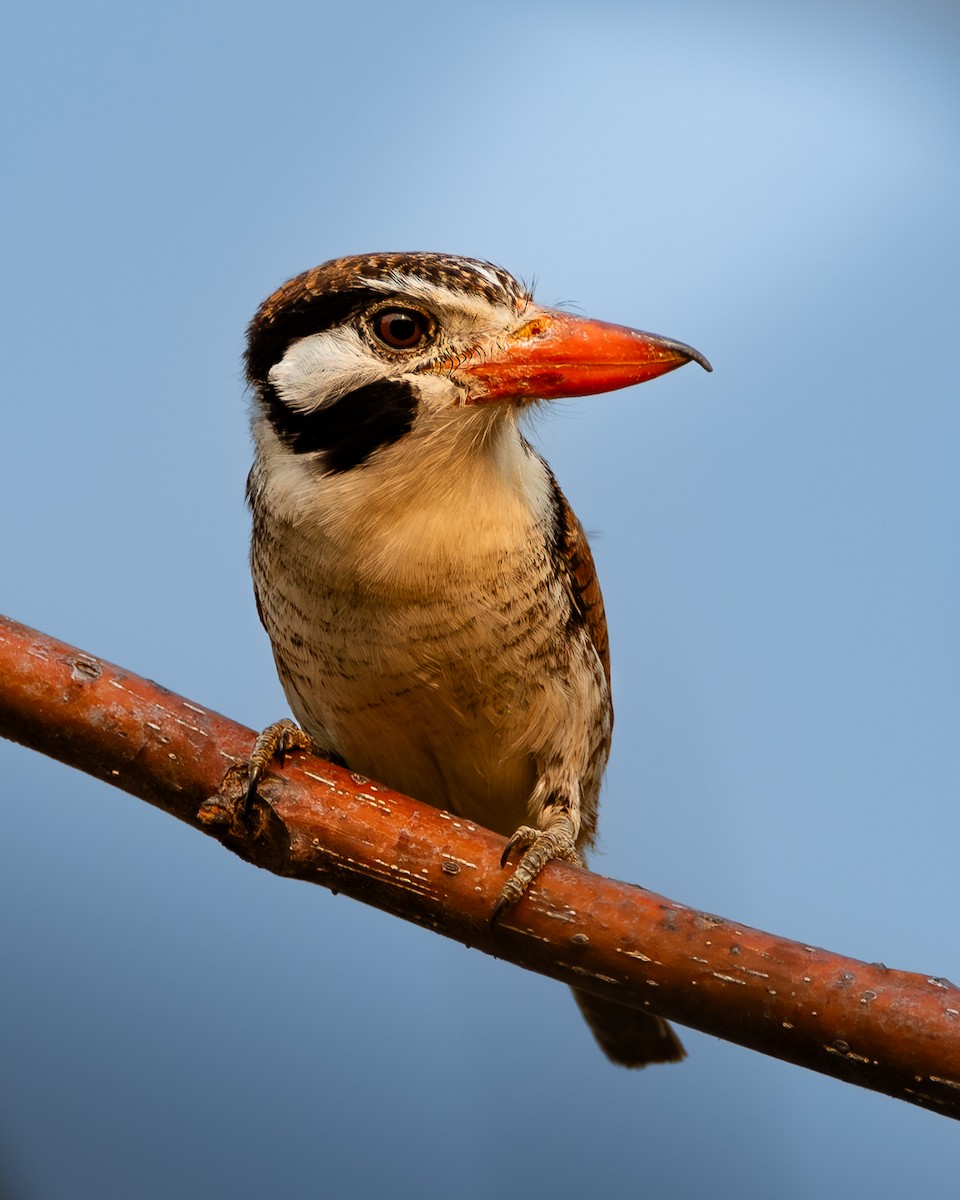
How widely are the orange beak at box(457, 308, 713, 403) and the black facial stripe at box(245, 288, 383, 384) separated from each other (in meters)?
0.18

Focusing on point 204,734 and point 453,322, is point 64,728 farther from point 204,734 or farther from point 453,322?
point 453,322

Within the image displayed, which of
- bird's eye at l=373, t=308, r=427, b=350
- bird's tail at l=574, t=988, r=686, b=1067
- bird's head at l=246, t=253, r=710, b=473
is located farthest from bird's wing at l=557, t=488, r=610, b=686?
bird's tail at l=574, t=988, r=686, b=1067

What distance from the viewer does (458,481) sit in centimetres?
185

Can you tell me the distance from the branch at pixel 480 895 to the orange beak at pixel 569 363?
0.60m

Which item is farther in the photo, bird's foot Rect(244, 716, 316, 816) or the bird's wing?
the bird's wing

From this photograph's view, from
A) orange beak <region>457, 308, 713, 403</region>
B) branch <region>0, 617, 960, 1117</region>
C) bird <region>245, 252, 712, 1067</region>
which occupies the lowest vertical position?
branch <region>0, 617, 960, 1117</region>

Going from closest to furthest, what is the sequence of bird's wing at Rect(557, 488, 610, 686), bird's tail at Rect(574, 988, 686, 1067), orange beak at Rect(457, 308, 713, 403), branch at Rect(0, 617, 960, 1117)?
branch at Rect(0, 617, 960, 1117) → orange beak at Rect(457, 308, 713, 403) → bird's wing at Rect(557, 488, 610, 686) → bird's tail at Rect(574, 988, 686, 1067)

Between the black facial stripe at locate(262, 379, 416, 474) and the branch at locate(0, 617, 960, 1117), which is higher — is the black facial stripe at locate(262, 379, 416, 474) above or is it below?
above

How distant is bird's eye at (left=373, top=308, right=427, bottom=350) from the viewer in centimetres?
177

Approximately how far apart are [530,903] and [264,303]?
101 cm

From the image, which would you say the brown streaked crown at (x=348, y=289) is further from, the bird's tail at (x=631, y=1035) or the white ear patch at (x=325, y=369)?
the bird's tail at (x=631, y=1035)

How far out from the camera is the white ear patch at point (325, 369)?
5.80 ft

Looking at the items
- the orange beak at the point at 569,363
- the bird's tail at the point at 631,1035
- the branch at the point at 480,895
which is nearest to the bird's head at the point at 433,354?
the orange beak at the point at 569,363

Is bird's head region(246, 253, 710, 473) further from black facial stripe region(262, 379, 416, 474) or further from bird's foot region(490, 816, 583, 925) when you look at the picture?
bird's foot region(490, 816, 583, 925)
